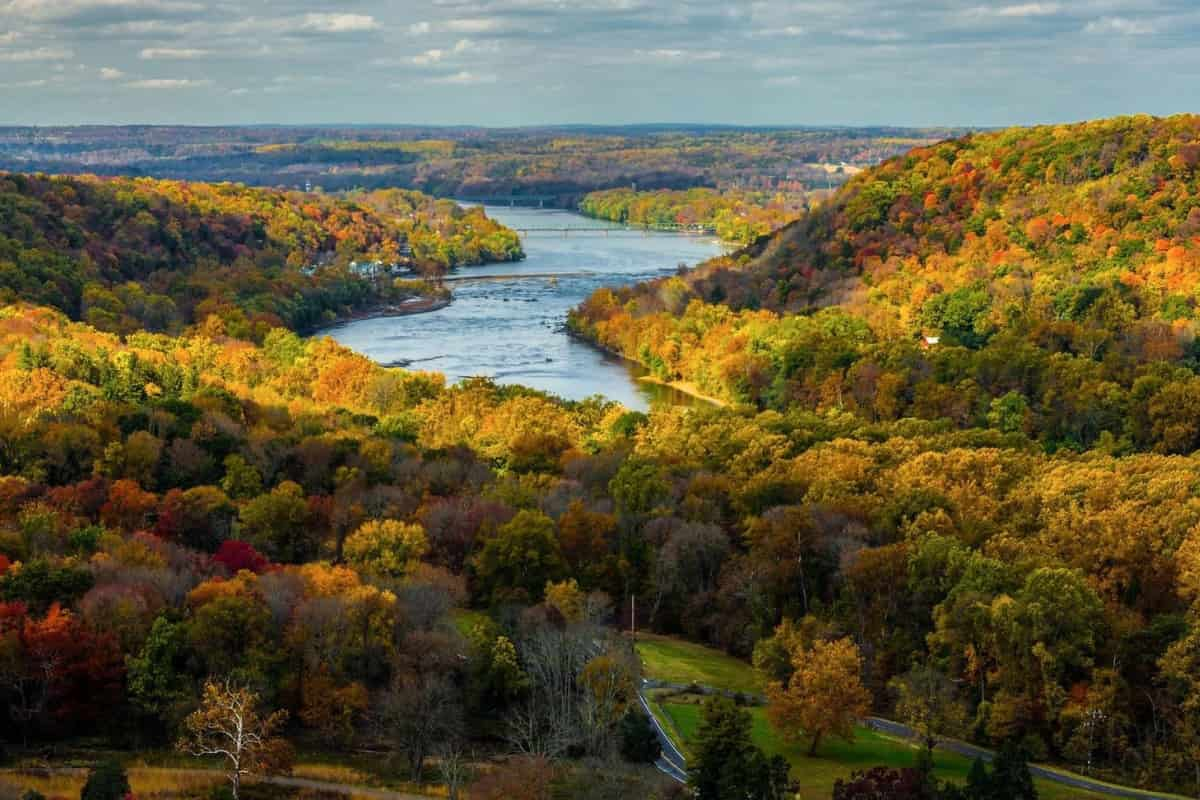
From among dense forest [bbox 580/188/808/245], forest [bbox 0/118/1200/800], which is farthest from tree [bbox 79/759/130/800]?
dense forest [bbox 580/188/808/245]

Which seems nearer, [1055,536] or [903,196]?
[1055,536]

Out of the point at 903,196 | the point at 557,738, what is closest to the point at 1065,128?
the point at 903,196

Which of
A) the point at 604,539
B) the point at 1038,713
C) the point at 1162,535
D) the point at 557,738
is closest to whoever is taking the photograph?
the point at 557,738

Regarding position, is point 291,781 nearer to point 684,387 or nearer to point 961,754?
point 961,754

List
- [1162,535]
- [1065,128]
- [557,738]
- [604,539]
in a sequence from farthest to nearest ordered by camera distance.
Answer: [1065,128] < [604,539] < [1162,535] < [557,738]

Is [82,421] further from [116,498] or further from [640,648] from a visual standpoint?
[640,648]

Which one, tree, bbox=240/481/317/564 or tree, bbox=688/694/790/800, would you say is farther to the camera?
tree, bbox=240/481/317/564

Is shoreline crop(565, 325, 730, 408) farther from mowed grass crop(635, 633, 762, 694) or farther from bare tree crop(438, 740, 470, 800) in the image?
bare tree crop(438, 740, 470, 800)
